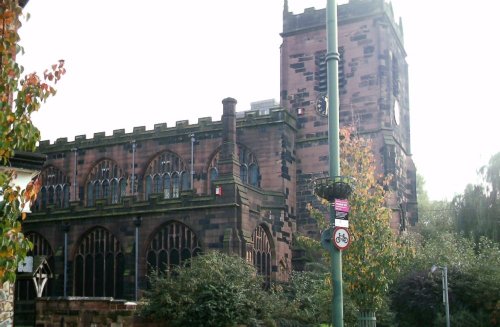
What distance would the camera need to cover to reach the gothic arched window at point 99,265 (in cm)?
3309

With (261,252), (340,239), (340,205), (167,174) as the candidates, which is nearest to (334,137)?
(340,205)

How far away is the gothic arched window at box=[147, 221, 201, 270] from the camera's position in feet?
102

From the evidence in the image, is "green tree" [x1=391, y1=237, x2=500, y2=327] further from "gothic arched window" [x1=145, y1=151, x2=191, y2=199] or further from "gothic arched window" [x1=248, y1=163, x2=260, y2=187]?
"gothic arched window" [x1=145, y1=151, x2=191, y2=199]

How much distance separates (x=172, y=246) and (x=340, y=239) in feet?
65.9

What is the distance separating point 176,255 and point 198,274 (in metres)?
8.07

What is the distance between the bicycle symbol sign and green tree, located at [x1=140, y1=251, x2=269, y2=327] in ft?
32.4

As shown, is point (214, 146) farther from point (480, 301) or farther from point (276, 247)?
point (480, 301)

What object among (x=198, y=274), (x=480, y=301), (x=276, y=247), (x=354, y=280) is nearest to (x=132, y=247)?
(x=276, y=247)

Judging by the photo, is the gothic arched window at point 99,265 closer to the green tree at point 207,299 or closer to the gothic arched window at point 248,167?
the gothic arched window at point 248,167

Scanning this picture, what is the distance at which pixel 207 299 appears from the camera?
71.8 ft

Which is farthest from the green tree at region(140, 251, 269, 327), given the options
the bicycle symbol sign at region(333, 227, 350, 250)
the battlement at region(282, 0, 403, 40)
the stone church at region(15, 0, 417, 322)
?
the battlement at region(282, 0, 403, 40)

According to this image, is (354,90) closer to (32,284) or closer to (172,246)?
(172,246)

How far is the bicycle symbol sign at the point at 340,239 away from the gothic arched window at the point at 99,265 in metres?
21.9

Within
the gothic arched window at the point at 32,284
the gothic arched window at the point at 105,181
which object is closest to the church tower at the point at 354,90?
the gothic arched window at the point at 105,181
